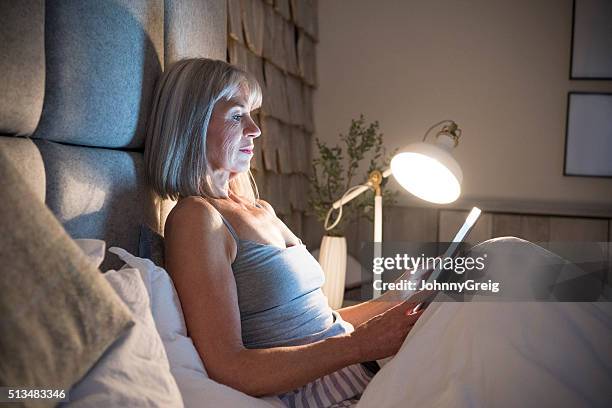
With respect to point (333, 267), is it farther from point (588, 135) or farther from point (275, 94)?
point (588, 135)

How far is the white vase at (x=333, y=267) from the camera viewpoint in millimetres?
2369

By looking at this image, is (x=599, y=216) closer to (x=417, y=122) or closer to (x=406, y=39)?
(x=417, y=122)

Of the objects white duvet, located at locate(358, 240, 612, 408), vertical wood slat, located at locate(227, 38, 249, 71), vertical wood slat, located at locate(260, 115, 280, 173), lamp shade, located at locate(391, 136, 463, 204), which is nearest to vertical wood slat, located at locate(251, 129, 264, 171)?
vertical wood slat, located at locate(260, 115, 280, 173)

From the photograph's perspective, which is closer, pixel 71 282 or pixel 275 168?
pixel 71 282

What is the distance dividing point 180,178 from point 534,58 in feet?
7.81

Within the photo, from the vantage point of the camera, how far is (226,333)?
1.17 meters

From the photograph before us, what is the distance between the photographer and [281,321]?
1317mm

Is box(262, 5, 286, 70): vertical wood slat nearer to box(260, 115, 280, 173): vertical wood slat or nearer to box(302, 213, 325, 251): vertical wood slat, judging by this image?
box(260, 115, 280, 173): vertical wood slat

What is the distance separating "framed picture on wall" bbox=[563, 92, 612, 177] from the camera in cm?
315

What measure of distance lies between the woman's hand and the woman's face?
1.48 ft

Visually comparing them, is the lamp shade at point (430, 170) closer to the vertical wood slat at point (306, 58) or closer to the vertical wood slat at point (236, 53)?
the vertical wood slat at point (236, 53)

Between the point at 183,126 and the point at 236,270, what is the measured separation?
0.31 meters

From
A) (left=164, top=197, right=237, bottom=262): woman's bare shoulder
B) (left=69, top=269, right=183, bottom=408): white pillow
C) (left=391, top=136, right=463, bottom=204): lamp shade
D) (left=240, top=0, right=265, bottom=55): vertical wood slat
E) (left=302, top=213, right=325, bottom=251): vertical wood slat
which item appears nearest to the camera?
(left=69, top=269, right=183, bottom=408): white pillow

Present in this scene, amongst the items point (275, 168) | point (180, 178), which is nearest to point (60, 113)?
point (180, 178)
